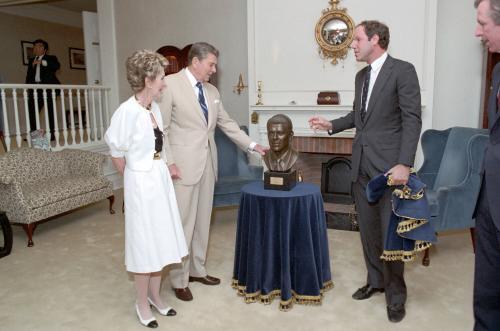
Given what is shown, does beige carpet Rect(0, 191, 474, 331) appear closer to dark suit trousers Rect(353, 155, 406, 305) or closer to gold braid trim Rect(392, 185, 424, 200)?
dark suit trousers Rect(353, 155, 406, 305)

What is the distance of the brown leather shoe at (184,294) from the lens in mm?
2953

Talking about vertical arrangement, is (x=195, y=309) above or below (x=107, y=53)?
below

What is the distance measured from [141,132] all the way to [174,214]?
52 cm

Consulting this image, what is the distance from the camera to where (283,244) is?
8.99 feet

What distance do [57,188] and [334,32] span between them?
11.3ft

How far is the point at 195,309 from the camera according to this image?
2.83m

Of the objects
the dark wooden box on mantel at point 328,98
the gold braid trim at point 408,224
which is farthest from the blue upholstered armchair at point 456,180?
the dark wooden box on mantel at point 328,98

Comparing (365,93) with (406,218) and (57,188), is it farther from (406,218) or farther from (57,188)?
(57,188)

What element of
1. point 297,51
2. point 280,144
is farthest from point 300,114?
point 280,144

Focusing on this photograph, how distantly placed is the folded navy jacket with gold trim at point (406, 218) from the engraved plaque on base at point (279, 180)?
0.53 meters

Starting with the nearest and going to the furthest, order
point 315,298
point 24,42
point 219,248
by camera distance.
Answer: point 315,298, point 219,248, point 24,42

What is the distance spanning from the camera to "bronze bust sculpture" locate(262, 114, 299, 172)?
2.94 meters

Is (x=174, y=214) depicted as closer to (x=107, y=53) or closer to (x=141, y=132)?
(x=141, y=132)

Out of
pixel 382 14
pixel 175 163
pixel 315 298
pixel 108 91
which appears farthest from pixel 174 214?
pixel 108 91
